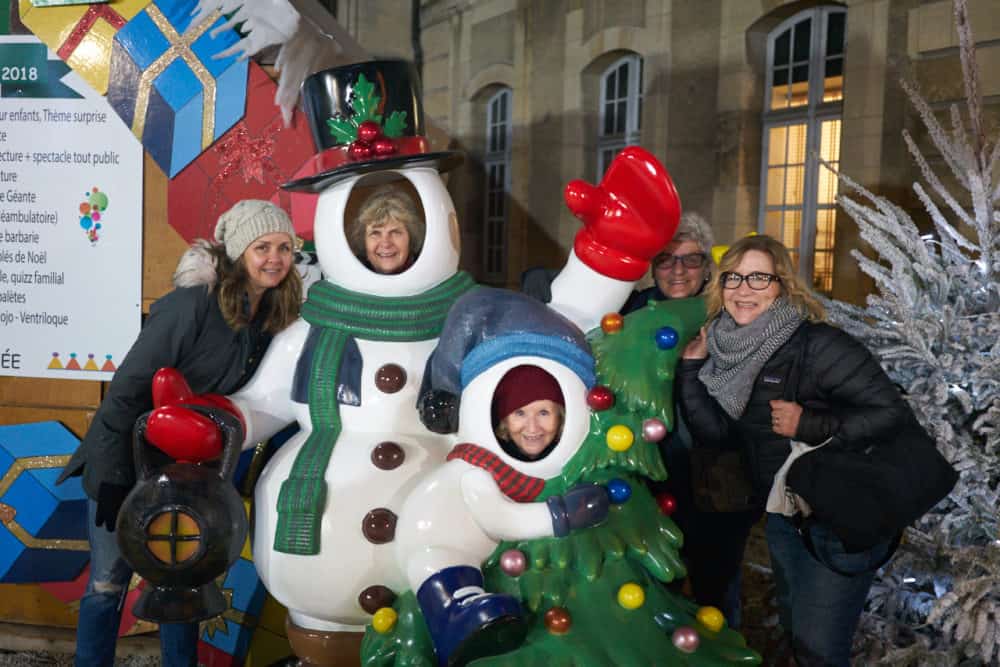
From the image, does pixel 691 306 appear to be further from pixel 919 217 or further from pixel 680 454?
pixel 919 217

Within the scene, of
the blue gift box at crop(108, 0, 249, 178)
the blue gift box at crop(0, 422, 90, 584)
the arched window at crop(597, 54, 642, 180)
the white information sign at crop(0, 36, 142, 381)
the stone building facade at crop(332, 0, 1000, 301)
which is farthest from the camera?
the arched window at crop(597, 54, 642, 180)

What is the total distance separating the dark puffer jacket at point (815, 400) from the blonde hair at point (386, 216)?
0.84 meters

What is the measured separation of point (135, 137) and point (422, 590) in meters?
2.19

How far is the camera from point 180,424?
2.16 metres

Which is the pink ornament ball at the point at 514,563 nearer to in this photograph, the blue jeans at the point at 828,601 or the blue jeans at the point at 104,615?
the blue jeans at the point at 828,601

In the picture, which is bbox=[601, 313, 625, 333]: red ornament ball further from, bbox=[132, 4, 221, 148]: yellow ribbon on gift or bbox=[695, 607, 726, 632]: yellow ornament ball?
bbox=[132, 4, 221, 148]: yellow ribbon on gift

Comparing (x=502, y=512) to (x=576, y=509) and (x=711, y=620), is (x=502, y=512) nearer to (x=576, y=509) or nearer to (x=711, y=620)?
(x=576, y=509)

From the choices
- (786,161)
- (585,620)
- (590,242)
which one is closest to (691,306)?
(590,242)

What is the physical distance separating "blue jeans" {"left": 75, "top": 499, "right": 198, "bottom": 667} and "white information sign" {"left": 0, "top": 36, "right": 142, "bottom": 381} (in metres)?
0.87

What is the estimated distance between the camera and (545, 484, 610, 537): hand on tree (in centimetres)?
202

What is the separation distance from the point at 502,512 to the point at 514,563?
0.39 feet

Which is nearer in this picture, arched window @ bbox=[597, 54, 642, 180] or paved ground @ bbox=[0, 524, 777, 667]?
paved ground @ bbox=[0, 524, 777, 667]

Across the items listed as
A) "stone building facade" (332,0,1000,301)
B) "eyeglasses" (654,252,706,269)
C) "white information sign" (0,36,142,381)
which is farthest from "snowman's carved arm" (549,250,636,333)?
"stone building facade" (332,0,1000,301)

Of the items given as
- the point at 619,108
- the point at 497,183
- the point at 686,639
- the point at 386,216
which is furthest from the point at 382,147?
the point at 497,183
